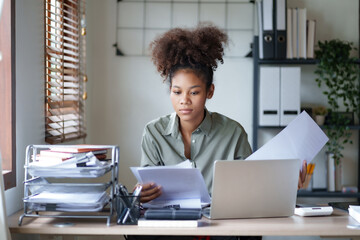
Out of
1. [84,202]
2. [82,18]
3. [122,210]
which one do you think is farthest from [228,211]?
[82,18]

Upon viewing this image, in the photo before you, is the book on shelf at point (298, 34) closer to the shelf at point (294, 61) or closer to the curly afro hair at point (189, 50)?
the shelf at point (294, 61)

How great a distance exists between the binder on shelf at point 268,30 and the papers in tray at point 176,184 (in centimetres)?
192

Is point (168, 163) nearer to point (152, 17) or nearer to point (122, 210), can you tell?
point (122, 210)

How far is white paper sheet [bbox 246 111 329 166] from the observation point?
70.2 inches

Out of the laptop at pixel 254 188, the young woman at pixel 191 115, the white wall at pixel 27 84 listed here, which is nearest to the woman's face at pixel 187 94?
the young woman at pixel 191 115

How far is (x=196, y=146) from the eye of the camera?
215cm

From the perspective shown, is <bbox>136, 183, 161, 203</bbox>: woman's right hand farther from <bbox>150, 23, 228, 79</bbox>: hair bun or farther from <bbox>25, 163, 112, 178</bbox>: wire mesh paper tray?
<bbox>150, 23, 228, 79</bbox>: hair bun

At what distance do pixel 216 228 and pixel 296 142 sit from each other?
1.47ft

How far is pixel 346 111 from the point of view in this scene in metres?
3.68

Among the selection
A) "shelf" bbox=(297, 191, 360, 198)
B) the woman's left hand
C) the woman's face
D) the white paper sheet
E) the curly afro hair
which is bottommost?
"shelf" bbox=(297, 191, 360, 198)

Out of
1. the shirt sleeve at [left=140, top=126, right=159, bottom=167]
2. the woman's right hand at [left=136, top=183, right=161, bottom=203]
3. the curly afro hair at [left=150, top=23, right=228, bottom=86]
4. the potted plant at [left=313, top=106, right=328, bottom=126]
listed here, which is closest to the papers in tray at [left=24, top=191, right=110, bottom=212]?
the woman's right hand at [left=136, top=183, right=161, bottom=203]

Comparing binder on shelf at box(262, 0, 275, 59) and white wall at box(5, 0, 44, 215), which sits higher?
binder on shelf at box(262, 0, 275, 59)

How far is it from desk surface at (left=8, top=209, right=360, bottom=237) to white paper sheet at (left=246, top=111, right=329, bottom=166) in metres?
0.24

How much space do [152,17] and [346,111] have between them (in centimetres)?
153
